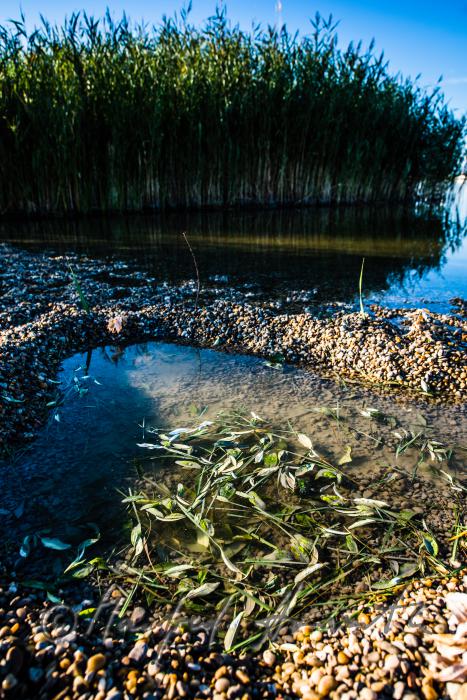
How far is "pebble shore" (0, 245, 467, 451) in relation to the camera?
9.18 feet

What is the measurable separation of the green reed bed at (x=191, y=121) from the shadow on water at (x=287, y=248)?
832mm

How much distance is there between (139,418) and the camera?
2.54 m

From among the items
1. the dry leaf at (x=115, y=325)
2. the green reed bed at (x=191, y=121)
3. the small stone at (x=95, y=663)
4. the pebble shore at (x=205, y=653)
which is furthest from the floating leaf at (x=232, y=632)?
the green reed bed at (x=191, y=121)

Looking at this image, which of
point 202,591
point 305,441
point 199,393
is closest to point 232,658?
point 202,591

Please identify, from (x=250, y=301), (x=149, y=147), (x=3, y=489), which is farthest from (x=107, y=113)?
(x=3, y=489)

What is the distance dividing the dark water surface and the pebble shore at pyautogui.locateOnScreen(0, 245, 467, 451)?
681 millimetres

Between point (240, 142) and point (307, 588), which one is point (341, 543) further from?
point (240, 142)

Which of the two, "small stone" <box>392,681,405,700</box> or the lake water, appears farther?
the lake water

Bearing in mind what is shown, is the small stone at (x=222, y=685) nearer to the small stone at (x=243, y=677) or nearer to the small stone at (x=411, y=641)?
the small stone at (x=243, y=677)

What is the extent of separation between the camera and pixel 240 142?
34.2 feet

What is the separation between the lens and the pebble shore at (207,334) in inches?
110

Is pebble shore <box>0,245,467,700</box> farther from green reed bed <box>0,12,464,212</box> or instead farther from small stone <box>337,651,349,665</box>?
green reed bed <box>0,12,464,212</box>

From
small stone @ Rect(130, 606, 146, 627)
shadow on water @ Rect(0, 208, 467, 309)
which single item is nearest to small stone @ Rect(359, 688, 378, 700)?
small stone @ Rect(130, 606, 146, 627)

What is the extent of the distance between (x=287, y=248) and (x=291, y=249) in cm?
9
